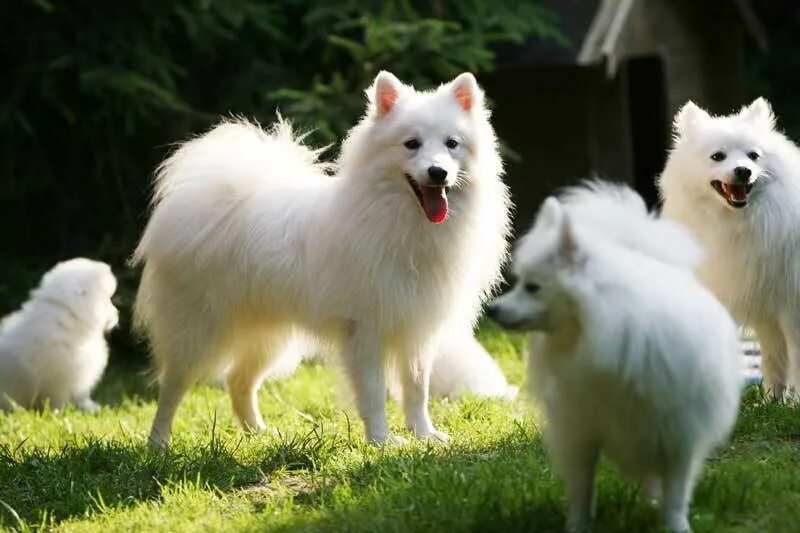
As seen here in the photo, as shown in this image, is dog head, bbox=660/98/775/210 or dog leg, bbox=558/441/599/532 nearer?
dog leg, bbox=558/441/599/532

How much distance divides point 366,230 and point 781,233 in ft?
6.17

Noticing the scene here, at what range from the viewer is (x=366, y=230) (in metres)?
5.24

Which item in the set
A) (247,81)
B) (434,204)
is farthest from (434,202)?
(247,81)

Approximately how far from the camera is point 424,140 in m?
5.14

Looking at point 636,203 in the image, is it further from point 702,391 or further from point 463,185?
point 463,185

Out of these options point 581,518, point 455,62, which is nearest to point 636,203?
point 581,518

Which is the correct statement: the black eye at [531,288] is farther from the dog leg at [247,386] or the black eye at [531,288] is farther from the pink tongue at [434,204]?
the dog leg at [247,386]

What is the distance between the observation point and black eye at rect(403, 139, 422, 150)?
5.16 metres

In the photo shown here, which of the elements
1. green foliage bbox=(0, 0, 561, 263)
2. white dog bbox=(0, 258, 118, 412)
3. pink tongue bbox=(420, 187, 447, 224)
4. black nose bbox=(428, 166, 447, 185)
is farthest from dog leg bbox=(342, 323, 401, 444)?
green foliage bbox=(0, 0, 561, 263)

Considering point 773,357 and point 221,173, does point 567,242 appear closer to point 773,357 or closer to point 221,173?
point 773,357

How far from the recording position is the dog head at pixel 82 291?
25.5 feet

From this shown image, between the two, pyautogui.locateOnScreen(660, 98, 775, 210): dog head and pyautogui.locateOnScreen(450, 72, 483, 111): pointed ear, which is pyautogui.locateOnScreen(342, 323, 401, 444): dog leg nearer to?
pyautogui.locateOnScreen(450, 72, 483, 111): pointed ear

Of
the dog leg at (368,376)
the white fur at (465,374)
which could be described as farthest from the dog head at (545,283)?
the white fur at (465,374)

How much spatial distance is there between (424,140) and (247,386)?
188cm
